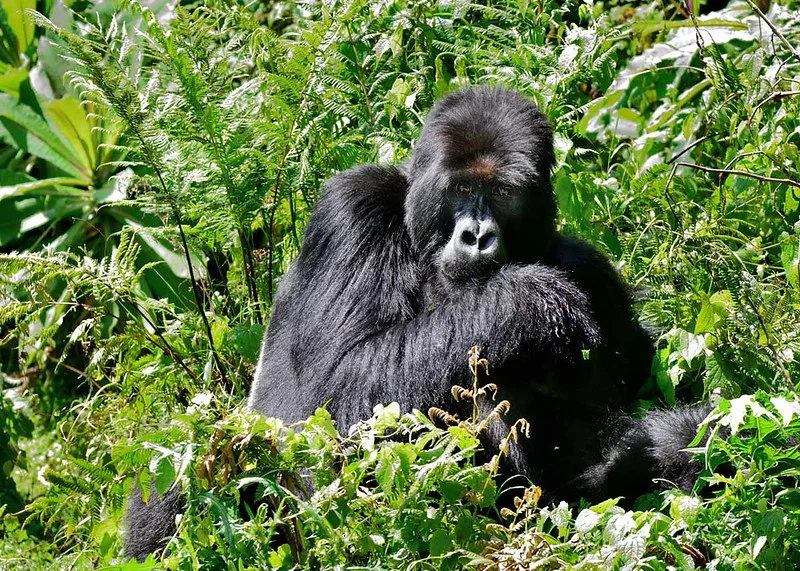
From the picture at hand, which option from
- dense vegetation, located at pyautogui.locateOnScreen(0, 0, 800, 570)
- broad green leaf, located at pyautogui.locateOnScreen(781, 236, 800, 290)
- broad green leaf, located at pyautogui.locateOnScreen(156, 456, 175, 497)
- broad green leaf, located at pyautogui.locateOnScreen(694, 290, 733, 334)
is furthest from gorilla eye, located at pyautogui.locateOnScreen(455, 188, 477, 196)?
broad green leaf, located at pyautogui.locateOnScreen(156, 456, 175, 497)

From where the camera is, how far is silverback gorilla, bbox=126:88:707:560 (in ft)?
11.3

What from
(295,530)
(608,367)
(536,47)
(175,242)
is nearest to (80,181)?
(175,242)

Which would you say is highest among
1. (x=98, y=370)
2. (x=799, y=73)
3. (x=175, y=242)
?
(x=799, y=73)

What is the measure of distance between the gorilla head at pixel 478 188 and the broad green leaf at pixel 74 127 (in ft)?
11.2

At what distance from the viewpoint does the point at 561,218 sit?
4719 mm

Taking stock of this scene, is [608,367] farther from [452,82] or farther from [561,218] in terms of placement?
[452,82]

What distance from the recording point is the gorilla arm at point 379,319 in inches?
136

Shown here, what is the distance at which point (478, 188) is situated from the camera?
3.73m

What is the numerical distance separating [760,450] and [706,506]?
0.22m

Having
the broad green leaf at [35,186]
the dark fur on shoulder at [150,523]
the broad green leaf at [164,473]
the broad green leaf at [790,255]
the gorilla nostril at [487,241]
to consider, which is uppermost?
the broad green leaf at [164,473]

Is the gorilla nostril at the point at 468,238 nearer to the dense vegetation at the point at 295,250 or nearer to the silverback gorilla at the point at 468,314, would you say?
the silverback gorilla at the point at 468,314

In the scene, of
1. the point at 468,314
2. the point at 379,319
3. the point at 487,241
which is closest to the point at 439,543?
the point at 468,314

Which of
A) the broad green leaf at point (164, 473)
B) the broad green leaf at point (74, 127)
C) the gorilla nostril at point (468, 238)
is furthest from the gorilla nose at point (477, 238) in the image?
the broad green leaf at point (74, 127)

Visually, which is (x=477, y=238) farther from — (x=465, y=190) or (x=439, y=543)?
(x=439, y=543)
